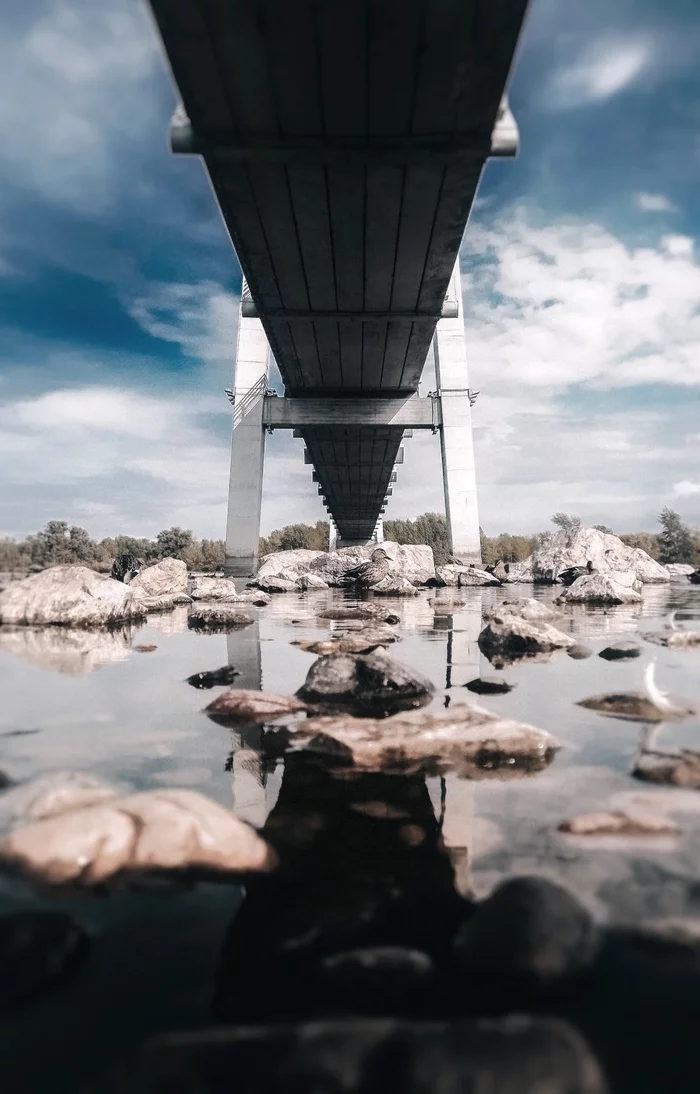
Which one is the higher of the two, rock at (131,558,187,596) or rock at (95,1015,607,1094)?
rock at (131,558,187,596)

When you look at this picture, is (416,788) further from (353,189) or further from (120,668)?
(353,189)

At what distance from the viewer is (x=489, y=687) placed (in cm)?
325

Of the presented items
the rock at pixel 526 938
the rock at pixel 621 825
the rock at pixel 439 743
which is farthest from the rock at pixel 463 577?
the rock at pixel 526 938

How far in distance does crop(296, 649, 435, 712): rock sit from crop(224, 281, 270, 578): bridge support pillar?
506 inches

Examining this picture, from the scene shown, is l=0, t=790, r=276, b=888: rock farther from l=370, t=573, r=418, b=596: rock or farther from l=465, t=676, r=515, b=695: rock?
l=370, t=573, r=418, b=596: rock

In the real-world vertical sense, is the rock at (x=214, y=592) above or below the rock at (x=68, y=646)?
above

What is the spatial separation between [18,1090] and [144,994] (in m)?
0.22

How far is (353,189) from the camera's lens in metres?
5.97

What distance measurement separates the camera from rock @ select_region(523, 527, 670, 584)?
17.4 metres

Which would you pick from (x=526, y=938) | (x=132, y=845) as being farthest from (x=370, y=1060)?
(x=132, y=845)

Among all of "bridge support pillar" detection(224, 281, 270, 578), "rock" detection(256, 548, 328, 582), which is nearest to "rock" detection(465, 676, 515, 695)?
"bridge support pillar" detection(224, 281, 270, 578)

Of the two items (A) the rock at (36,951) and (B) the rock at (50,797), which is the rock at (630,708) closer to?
(B) the rock at (50,797)

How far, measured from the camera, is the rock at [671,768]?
188cm

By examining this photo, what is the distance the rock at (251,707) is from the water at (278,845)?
0.35 feet
